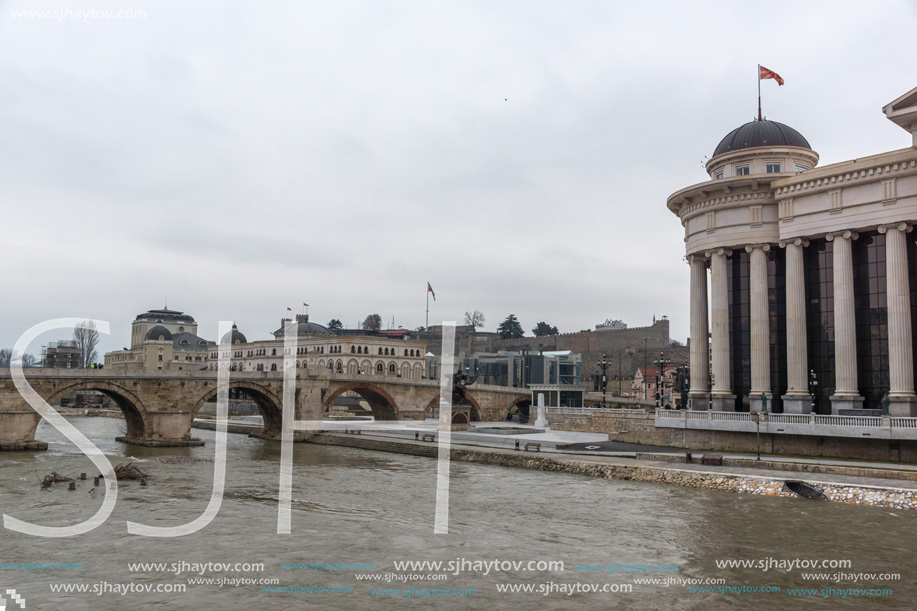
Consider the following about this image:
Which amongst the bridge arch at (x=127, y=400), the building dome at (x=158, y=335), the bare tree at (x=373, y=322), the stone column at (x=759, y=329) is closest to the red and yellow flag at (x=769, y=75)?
the stone column at (x=759, y=329)

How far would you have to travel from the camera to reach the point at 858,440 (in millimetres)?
37062

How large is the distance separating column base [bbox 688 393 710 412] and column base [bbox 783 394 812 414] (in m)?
6.20

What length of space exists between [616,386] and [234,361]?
64639 mm

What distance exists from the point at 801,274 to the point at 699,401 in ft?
34.8

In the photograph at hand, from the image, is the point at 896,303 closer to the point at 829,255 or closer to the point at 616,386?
the point at 829,255

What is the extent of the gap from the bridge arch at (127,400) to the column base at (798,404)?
146ft

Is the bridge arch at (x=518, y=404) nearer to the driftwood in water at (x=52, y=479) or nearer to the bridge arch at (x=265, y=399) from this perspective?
the bridge arch at (x=265, y=399)

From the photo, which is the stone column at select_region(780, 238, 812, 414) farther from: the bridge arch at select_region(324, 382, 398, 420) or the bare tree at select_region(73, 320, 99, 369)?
the bare tree at select_region(73, 320, 99, 369)

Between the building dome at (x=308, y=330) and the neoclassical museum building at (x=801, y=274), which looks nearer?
the neoclassical museum building at (x=801, y=274)

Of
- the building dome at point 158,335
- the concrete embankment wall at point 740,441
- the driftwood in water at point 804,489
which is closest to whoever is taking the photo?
the driftwood in water at point 804,489

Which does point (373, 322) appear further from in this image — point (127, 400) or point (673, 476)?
point (673, 476)

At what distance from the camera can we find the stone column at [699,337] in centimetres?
4822

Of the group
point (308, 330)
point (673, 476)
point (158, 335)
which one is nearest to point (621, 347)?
point (308, 330)

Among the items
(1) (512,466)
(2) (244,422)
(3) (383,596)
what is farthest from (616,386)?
(3) (383,596)
